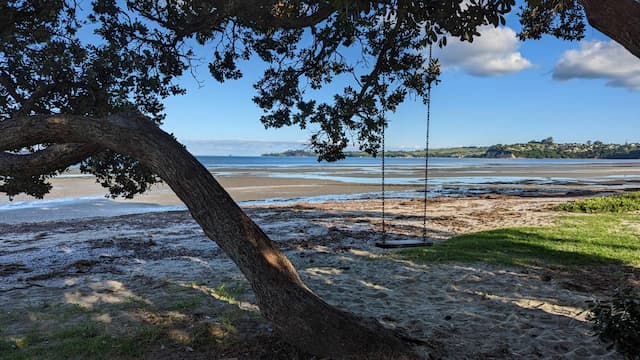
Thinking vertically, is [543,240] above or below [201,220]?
below

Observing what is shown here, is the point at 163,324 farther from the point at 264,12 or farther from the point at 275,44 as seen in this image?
the point at 275,44

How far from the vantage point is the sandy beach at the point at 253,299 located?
4688mm

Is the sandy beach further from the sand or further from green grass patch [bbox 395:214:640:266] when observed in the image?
green grass patch [bbox 395:214:640:266]

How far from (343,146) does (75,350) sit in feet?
15.3

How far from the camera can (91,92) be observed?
6008 mm

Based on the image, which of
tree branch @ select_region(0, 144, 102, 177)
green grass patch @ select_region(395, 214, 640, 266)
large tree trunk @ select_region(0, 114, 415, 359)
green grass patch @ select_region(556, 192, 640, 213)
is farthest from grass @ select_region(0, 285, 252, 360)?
green grass patch @ select_region(556, 192, 640, 213)

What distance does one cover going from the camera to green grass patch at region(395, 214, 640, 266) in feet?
26.7

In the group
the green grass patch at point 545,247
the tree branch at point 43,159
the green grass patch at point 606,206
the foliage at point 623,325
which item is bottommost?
the green grass patch at point 545,247

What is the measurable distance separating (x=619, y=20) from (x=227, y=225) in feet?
11.3

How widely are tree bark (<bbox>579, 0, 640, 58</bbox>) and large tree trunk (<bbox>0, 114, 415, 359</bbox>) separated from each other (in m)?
3.07

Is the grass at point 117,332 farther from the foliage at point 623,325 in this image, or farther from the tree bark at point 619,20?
the tree bark at point 619,20

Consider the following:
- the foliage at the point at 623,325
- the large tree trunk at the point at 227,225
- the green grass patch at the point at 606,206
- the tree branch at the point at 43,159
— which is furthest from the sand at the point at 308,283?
the green grass patch at the point at 606,206

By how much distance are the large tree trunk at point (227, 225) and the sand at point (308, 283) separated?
0.53m

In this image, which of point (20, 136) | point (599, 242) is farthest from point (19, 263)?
point (599, 242)
